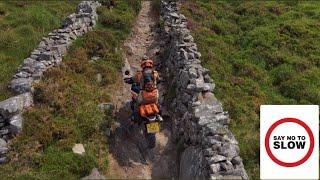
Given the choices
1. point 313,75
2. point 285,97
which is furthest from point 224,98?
point 313,75

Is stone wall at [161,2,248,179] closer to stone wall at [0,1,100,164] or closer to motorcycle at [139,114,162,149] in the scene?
motorcycle at [139,114,162,149]

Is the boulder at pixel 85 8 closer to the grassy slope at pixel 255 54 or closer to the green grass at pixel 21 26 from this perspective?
the green grass at pixel 21 26

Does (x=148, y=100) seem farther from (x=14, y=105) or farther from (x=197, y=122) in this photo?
(x=14, y=105)

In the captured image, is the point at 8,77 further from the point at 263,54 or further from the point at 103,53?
the point at 263,54

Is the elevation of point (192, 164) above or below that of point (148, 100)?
below

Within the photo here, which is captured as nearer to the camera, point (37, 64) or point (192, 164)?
point (192, 164)

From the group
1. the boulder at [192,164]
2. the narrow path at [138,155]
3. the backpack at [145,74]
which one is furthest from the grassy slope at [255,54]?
the backpack at [145,74]

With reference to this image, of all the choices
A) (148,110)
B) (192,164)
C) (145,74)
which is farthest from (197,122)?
(145,74)
